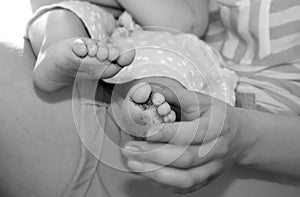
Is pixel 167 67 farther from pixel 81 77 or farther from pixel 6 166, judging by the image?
pixel 6 166

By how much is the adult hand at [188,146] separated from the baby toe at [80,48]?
105 millimetres

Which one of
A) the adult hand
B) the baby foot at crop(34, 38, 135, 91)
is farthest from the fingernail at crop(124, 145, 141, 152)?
the baby foot at crop(34, 38, 135, 91)

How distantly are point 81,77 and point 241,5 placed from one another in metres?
0.37

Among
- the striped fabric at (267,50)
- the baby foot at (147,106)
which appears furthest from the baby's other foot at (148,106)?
the striped fabric at (267,50)

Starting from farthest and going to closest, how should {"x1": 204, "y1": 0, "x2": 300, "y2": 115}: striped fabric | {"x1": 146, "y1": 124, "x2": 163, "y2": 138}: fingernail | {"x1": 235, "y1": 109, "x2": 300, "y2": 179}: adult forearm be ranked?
{"x1": 204, "y1": 0, "x2": 300, "y2": 115}: striped fabric, {"x1": 235, "y1": 109, "x2": 300, "y2": 179}: adult forearm, {"x1": 146, "y1": 124, "x2": 163, "y2": 138}: fingernail

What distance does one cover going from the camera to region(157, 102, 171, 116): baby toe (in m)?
0.50

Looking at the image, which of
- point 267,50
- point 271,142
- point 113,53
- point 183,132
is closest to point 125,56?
point 113,53

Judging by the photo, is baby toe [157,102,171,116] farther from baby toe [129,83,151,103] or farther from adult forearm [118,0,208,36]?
adult forearm [118,0,208,36]

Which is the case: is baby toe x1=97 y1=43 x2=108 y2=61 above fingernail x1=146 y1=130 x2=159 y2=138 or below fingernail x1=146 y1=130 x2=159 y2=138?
above

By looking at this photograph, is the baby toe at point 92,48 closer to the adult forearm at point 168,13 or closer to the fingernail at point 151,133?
the fingernail at point 151,133

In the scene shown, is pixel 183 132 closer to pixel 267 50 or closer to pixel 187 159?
pixel 187 159

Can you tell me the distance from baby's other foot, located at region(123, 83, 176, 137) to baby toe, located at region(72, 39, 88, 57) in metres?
0.07

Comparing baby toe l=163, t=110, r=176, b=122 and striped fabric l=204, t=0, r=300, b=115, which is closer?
baby toe l=163, t=110, r=176, b=122

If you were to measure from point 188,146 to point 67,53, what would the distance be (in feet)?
0.61
